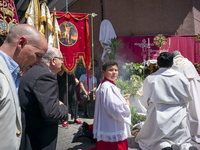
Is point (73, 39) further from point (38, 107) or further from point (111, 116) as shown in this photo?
point (38, 107)

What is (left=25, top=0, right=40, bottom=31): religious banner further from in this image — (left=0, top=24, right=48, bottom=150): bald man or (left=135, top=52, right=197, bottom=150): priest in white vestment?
(left=135, top=52, right=197, bottom=150): priest in white vestment

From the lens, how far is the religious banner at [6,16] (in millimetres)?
2496

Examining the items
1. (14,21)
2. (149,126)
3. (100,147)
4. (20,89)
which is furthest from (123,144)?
(14,21)

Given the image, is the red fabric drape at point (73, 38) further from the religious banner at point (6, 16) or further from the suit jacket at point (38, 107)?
the suit jacket at point (38, 107)

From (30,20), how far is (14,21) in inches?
37.3

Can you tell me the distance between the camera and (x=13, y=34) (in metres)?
1.09

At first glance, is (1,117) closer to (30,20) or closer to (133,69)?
(30,20)

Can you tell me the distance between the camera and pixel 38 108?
5.12ft

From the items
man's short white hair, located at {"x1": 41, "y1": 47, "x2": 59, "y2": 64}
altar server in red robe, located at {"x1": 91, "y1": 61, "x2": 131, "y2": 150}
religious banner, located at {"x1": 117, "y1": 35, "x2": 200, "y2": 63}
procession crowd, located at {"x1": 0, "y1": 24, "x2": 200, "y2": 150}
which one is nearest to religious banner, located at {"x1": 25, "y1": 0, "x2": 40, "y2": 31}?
procession crowd, located at {"x1": 0, "y1": 24, "x2": 200, "y2": 150}

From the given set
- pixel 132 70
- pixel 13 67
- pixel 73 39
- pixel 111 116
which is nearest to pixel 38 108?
pixel 13 67

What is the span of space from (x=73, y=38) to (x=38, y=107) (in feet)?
11.1

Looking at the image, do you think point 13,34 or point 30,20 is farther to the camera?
point 30,20

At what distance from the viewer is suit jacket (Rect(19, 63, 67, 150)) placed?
147cm

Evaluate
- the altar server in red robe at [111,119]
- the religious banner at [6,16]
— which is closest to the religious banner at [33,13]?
the religious banner at [6,16]
